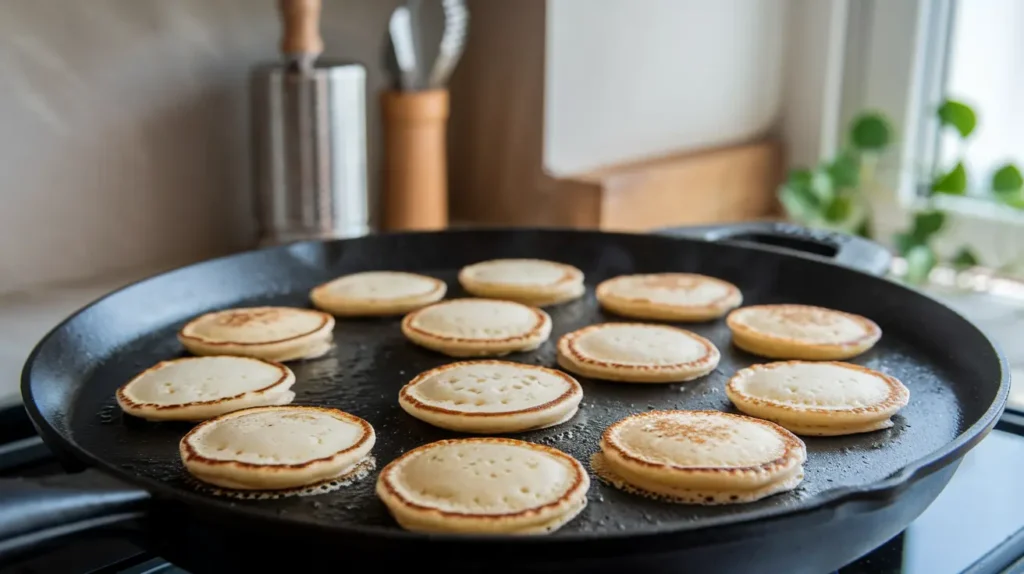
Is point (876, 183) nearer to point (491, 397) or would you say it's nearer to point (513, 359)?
point (513, 359)

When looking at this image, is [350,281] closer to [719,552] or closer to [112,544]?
[112,544]

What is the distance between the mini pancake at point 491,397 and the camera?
3.50 ft

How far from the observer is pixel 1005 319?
186 centimetres

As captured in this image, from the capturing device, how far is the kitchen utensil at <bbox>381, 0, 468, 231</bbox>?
6.23 ft

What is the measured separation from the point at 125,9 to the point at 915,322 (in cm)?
127

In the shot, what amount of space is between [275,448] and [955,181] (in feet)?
4.91

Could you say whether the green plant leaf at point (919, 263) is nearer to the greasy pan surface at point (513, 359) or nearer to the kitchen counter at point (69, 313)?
the kitchen counter at point (69, 313)

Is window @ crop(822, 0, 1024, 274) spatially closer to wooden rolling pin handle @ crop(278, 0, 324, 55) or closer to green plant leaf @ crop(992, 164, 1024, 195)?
green plant leaf @ crop(992, 164, 1024, 195)

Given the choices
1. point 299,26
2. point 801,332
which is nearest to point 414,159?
point 299,26

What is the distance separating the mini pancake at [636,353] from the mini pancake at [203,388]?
0.33 metres

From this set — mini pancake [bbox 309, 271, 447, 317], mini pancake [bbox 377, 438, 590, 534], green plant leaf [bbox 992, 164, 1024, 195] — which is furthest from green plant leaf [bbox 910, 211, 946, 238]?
mini pancake [bbox 377, 438, 590, 534]

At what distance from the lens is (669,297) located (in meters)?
1.46

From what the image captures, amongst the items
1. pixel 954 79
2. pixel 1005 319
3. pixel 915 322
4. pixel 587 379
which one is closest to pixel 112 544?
pixel 587 379

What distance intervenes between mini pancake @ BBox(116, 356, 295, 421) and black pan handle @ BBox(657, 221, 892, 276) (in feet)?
2.40
